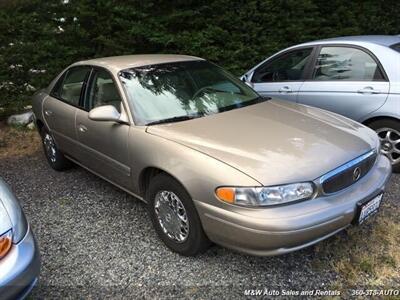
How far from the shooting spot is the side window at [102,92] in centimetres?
372

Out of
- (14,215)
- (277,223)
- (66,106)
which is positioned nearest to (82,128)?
(66,106)

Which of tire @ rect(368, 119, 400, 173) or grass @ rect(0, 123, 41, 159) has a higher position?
tire @ rect(368, 119, 400, 173)

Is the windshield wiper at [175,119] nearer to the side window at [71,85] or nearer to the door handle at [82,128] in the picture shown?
the door handle at [82,128]

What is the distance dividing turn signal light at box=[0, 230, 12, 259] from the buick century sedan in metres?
1.12

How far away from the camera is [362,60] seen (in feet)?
14.8

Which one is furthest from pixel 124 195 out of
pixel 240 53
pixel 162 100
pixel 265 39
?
pixel 265 39

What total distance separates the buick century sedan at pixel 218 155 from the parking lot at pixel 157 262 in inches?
8.7

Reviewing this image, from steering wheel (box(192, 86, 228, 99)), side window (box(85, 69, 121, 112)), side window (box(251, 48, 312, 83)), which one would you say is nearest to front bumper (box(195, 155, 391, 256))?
steering wheel (box(192, 86, 228, 99))

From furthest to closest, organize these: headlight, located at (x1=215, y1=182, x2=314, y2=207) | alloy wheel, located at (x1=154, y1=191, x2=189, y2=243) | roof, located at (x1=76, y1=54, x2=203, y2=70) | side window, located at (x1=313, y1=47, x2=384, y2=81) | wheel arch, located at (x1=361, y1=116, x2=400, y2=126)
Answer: side window, located at (x1=313, y1=47, x2=384, y2=81), wheel arch, located at (x1=361, y1=116, x2=400, y2=126), roof, located at (x1=76, y1=54, x2=203, y2=70), alloy wheel, located at (x1=154, y1=191, x2=189, y2=243), headlight, located at (x1=215, y1=182, x2=314, y2=207)

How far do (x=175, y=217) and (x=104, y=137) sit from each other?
1.11 m

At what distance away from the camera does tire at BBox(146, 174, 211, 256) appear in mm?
2898

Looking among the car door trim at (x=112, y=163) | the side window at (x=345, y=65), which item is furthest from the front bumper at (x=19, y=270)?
the side window at (x=345, y=65)

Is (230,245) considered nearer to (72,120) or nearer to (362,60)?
(72,120)

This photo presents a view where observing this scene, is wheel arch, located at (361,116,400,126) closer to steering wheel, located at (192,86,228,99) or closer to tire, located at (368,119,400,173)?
tire, located at (368,119,400,173)
